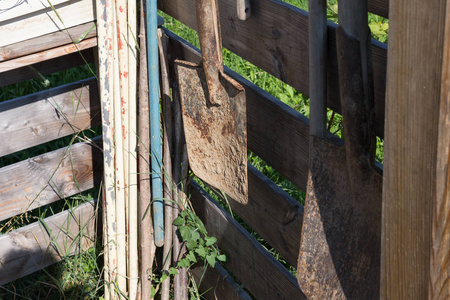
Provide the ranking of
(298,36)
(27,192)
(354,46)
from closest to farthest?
1. (354,46)
2. (298,36)
3. (27,192)

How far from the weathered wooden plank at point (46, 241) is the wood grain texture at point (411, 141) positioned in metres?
2.03

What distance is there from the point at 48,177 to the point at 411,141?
81.7 inches

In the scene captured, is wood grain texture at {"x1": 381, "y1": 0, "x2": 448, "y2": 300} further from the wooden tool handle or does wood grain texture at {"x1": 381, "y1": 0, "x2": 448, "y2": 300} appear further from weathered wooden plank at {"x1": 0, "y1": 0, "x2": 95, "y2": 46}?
weathered wooden plank at {"x1": 0, "y1": 0, "x2": 95, "y2": 46}

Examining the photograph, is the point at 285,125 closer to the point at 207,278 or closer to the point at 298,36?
the point at 298,36

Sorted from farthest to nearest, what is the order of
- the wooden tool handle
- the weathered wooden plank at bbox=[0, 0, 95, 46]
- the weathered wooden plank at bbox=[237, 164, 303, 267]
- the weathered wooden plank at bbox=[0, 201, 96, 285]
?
the weathered wooden plank at bbox=[0, 201, 96, 285] < the weathered wooden plank at bbox=[0, 0, 95, 46] < the weathered wooden plank at bbox=[237, 164, 303, 267] < the wooden tool handle

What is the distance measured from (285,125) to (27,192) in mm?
1408

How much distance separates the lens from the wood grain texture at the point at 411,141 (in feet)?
2.68

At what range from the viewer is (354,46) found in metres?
1.21

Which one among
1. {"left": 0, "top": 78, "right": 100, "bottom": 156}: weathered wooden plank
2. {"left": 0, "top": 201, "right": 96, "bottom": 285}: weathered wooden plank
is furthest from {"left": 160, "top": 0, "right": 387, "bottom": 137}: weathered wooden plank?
{"left": 0, "top": 201, "right": 96, "bottom": 285}: weathered wooden plank

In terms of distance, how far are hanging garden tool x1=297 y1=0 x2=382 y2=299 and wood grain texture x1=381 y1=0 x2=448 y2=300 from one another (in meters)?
0.34

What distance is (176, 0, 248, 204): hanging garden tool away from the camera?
160 cm

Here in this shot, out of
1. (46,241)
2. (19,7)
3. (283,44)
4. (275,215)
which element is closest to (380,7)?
(283,44)

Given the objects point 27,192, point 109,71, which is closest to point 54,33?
point 109,71

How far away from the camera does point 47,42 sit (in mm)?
2199
